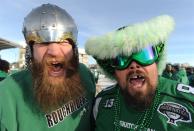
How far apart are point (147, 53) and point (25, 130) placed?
1225mm

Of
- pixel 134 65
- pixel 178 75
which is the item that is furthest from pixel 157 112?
pixel 178 75

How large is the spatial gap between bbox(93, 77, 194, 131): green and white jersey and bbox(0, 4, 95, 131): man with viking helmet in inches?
11.5

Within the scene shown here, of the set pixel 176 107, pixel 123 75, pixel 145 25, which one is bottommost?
pixel 176 107

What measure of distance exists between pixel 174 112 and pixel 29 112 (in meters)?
1.25

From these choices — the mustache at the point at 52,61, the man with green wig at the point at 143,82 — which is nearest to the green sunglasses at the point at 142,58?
the man with green wig at the point at 143,82

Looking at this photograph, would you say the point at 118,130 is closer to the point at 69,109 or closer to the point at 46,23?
the point at 69,109

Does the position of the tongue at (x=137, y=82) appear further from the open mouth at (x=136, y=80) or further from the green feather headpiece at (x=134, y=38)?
the green feather headpiece at (x=134, y=38)

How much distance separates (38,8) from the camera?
3.46 metres

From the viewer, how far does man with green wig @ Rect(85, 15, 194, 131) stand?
2.72 m

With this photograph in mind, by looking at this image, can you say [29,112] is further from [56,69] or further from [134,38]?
[134,38]

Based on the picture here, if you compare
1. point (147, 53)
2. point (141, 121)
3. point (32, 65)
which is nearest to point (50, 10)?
point (32, 65)

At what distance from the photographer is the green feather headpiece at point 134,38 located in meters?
2.72

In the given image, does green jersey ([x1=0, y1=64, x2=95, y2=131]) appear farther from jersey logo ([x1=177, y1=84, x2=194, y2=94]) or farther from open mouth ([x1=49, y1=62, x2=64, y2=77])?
jersey logo ([x1=177, y1=84, x2=194, y2=94])

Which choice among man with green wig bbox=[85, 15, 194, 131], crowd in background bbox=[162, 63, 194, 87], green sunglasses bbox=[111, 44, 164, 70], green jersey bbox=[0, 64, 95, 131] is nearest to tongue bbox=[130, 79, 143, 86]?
man with green wig bbox=[85, 15, 194, 131]
